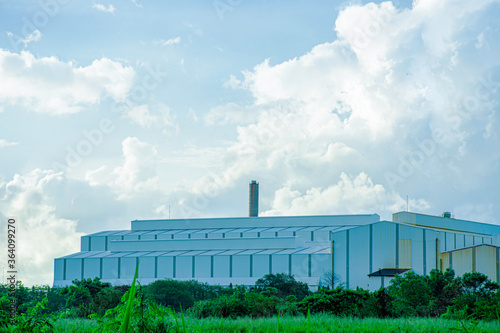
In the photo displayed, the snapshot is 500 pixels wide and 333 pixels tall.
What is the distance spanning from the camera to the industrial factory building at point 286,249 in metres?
45.9

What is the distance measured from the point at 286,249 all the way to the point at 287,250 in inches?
25.9

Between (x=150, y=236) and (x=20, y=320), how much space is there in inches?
2313

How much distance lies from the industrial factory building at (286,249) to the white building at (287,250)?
76 millimetres

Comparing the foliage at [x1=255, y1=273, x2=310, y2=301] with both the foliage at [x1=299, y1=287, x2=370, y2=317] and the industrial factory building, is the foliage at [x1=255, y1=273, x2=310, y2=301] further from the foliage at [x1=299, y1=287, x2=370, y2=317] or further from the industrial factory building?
the foliage at [x1=299, y1=287, x2=370, y2=317]

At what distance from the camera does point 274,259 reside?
184 feet

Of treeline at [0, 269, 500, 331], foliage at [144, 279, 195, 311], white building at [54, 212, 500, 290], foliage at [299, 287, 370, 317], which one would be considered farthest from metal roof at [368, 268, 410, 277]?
foliage at [299, 287, 370, 317]

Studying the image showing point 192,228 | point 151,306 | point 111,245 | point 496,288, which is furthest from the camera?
point 192,228

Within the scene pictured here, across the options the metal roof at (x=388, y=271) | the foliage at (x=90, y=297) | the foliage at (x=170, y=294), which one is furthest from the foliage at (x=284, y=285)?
the foliage at (x=90, y=297)

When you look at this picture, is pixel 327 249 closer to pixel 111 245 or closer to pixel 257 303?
pixel 111 245

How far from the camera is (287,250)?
191ft

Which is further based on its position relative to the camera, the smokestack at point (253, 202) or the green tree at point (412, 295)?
the smokestack at point (253, 202)

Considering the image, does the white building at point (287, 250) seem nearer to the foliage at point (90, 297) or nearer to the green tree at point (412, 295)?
the green tree at point (412, 295)

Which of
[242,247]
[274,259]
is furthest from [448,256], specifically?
[242,247]

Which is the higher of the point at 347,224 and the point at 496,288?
the point at 347,224
